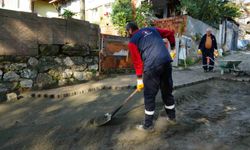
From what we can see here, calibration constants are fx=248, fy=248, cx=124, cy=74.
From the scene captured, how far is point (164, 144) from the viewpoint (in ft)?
10.4

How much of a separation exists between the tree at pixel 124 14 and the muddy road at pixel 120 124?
6029 mm

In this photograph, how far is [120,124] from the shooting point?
3.95 m

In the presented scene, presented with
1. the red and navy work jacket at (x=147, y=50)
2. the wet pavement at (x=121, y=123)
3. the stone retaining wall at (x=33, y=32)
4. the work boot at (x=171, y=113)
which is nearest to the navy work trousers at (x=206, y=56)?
the wet pavement at (x=121, y=123)

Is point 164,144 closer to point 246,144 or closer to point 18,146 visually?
point 246,144

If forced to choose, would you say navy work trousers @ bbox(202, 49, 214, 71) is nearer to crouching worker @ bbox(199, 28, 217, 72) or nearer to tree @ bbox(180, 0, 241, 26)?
crouching worker @ bbox(199, 28, 217, 72)

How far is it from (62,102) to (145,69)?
2.32m

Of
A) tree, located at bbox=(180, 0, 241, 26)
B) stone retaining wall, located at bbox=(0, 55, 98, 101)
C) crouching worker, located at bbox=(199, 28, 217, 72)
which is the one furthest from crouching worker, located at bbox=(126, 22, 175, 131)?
tree, located at bbox=(180, 0, 241, 26)

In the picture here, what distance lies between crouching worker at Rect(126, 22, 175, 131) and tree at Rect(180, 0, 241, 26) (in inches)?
438

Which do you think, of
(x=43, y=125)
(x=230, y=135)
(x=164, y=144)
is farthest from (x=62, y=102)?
(x=230, y=135)

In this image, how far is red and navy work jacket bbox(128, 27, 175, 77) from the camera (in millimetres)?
3670

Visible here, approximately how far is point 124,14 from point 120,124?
26.4 ft

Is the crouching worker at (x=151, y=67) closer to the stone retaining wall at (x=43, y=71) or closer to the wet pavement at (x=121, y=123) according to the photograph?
the wet pavement at (x=121, y=123)

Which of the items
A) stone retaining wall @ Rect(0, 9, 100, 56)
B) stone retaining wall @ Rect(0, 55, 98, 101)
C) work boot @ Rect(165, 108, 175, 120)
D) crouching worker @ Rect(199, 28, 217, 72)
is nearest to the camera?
work boot @ Rect(165, 108, 175, 120)

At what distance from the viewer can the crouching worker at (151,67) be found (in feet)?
12.0
